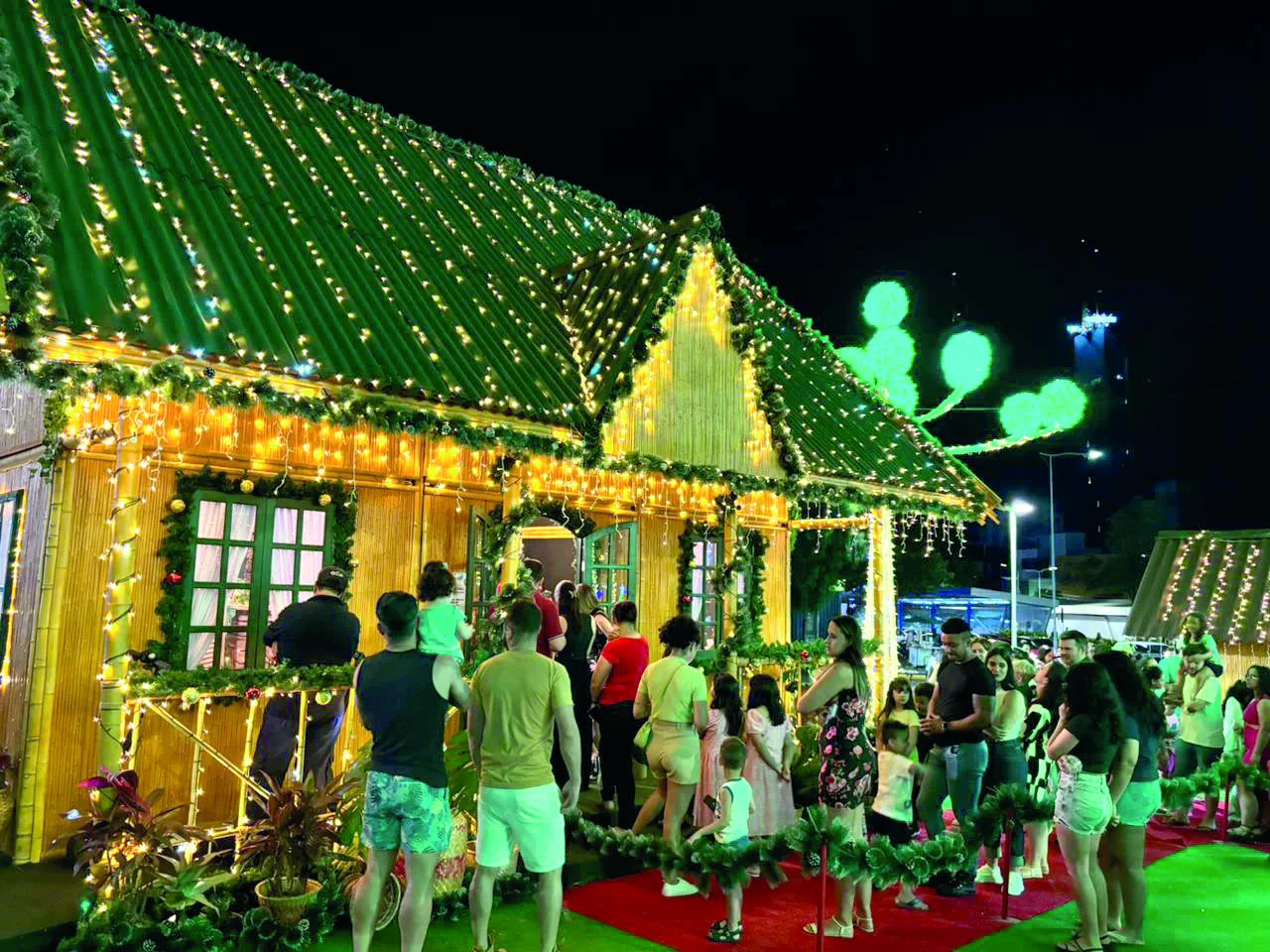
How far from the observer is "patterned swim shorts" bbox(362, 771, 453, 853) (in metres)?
4.64

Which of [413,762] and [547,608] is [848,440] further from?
[413,762]

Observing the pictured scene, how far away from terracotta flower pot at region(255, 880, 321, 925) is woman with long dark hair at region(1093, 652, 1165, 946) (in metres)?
4.98

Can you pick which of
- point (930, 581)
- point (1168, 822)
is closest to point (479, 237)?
point (1168, 822)

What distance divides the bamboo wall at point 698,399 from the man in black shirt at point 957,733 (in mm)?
3397

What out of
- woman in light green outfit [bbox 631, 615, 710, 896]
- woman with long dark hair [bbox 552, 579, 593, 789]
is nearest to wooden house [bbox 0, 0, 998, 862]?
woman with long dark hair [bbox 552, 579, 593, 789]

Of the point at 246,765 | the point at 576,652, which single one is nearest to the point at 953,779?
the point at 576,652

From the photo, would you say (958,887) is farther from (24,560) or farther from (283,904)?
(24,560)

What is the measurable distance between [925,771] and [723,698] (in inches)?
67.4

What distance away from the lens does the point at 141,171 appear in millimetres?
7910

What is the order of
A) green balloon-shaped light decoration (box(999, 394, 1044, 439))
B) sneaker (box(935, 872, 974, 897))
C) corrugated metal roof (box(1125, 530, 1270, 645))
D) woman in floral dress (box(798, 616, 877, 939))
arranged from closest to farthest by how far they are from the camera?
woman in floral dress (box(798, 616, 877, 939)) < sneaker (box(935, 872, 974, 897)) < corrugated metal roof (box(1125, 530, 1270, 645)) < green balloon-shaped light decoration (box(999, 394, 1044, 439))

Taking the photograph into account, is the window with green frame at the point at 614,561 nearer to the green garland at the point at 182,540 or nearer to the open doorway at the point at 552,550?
the open doorway at the point at 552,550

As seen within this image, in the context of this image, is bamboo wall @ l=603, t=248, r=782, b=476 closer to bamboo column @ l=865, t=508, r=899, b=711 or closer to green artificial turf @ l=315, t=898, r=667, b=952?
bamboo column @ l=865, t=508, r=899, b=711

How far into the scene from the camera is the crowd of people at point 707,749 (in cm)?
473

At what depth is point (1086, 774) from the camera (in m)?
5.80
